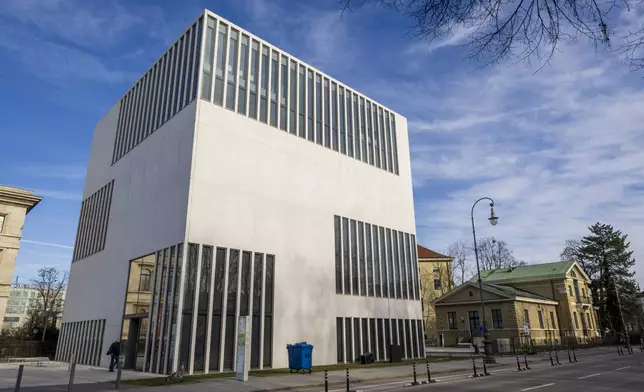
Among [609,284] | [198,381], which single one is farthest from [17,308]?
[609,284]

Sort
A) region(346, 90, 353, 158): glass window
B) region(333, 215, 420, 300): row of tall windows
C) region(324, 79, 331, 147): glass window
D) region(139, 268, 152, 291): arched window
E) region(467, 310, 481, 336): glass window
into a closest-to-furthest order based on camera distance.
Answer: region(139, 268, 152, 291): arched window
region(333, 215, 420, 300): row of tall windows
region(324, 79, 331, 147): glass window
region(346, 90, 353, 158): glass window
region(467, 310, 481, 336): glass window

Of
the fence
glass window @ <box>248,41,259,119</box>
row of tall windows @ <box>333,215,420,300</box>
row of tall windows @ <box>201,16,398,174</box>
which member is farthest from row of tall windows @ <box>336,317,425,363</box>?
the fence

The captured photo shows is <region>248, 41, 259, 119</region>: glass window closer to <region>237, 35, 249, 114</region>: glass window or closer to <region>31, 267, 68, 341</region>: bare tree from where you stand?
<region>237, 35, 249, 114</region>: glass window

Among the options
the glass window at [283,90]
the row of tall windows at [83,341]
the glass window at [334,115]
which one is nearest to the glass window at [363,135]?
the glass window at [334,115]

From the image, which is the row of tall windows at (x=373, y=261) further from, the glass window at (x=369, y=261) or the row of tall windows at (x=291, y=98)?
the row of tall windows at (x=291, y=98)

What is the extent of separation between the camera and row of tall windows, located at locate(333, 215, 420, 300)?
30984 millimetres

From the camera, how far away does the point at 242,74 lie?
28.0 meters

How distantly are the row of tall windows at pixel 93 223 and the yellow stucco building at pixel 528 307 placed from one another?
43382 millimetres

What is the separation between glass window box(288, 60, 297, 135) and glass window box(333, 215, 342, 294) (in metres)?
7.69

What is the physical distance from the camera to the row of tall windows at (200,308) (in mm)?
21281

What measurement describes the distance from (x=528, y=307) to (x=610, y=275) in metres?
26.3

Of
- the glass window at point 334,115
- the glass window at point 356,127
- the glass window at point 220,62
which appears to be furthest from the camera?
the glass window at point 356,127

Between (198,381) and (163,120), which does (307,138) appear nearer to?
(163,120)

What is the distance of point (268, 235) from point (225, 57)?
12.3m
